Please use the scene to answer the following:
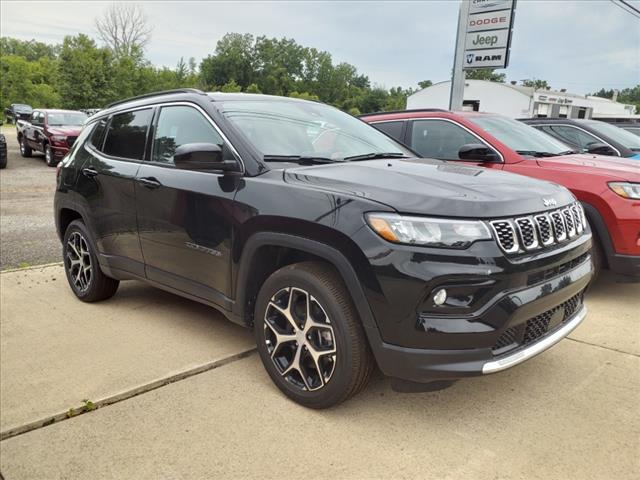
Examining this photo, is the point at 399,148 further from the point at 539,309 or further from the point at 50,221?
the point at 50,221

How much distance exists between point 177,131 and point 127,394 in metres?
1.82

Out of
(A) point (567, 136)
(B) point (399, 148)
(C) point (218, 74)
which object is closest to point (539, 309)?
(B) point (399, 148)

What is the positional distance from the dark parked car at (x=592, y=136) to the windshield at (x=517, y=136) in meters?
1.75

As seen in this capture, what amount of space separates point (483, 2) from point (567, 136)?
15.5 ft

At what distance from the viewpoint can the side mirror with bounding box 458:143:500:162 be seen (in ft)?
16.2

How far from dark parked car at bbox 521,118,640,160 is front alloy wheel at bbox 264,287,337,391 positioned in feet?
19.6

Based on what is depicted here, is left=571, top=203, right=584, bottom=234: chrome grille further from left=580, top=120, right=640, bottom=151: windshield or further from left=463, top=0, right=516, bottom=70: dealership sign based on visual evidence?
left=463, top=0, right=516, bottom=70: dealership sign

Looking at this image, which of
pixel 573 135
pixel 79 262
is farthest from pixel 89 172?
pixel 573 135

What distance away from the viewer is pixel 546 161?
4.98 metres

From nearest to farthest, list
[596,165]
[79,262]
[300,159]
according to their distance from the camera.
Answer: [300,159]
[79,262]
[596,165]

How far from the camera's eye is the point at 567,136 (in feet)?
25.3

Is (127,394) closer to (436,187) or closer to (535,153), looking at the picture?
(436,187)

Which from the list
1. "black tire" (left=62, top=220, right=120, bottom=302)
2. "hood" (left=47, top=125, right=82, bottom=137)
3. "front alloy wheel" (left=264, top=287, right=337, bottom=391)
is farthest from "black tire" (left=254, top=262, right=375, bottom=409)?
"hood" (left=47, top=125, right=82, bottom=137)

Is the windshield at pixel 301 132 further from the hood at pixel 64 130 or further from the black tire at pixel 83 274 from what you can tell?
the hood at pixel 64 130
